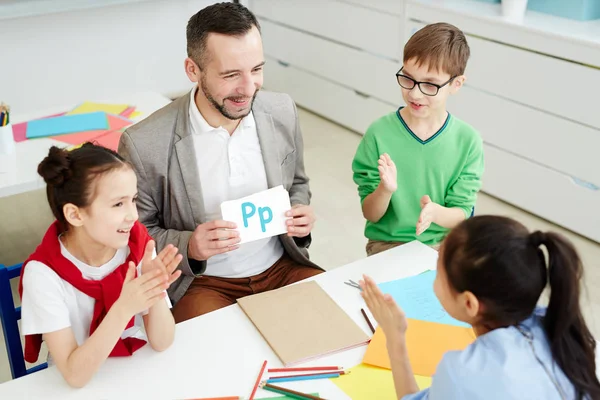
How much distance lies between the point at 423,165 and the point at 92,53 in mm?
3275

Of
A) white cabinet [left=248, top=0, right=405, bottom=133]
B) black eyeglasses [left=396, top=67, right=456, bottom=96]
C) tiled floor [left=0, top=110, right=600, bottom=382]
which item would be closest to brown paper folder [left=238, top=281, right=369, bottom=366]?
black eyeglasses [left=396, top=67, right=456, bottom=96]

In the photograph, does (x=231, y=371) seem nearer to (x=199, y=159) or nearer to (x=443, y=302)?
(x=443, y=302)

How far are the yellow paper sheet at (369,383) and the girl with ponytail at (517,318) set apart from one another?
0.19 meters

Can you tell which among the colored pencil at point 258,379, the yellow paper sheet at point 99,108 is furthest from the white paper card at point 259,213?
the yellow paper sheet at point 99,108

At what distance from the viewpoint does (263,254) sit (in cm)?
217

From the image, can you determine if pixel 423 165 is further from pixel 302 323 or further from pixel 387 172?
pixel 302 323

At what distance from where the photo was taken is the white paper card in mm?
A: 1823

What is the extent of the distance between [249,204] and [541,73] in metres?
2.16

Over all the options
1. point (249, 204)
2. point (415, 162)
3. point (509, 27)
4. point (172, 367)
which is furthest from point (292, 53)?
point (172, 367)

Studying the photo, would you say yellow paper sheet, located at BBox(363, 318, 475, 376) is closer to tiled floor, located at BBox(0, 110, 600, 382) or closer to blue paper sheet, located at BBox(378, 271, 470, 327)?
blue paper sheet, located at BBox(378, 271, 470, 327)

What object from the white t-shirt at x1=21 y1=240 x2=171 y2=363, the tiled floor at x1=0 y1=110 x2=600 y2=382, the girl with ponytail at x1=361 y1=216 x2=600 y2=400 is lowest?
the tiled floor at x1=0 y1=110 x2=600 y2=382

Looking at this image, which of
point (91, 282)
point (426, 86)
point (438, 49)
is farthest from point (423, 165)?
point (91, 282)

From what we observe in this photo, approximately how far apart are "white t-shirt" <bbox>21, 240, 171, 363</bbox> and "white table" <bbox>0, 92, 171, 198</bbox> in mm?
736

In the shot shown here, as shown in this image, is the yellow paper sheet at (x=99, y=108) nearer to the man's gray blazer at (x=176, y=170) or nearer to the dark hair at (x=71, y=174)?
the man's gray blazer at (x=176, y=170)
